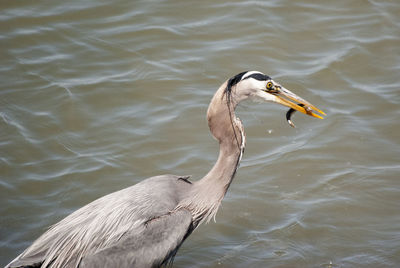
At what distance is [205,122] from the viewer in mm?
8078

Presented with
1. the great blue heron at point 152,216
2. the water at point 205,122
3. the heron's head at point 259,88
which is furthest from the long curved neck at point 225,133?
the water at point 205,122

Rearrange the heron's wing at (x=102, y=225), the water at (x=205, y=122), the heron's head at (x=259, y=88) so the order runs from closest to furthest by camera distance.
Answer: the heron's wing at (x=102, y=225) → the heron's head at (x=259, y=88) → the water at (x=205, y=122)

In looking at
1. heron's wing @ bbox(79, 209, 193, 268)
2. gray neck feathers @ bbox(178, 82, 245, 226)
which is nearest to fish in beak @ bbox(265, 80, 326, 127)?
gray neck feathers @ bbox(178, 82, 245, 226)

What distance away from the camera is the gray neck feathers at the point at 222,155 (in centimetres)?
536

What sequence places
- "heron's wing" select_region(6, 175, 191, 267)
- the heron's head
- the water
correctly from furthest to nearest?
1. the water
2. the heron's head
3. "heron's wing" select_region(6, 175, 191, 267)

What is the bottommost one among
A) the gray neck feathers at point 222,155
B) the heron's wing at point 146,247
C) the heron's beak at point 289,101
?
Result: the heron's wing at point 146,247

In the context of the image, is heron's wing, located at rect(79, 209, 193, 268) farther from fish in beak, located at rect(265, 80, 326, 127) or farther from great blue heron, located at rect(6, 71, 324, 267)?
fish in beak, located at rect(265, 80, 326, 127)

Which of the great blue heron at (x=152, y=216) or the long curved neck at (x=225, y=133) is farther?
the long curved neck at (x=225, y=133)

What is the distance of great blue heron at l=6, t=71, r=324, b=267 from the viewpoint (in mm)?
4906

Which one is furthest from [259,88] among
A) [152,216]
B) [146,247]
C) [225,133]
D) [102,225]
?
[102,225]

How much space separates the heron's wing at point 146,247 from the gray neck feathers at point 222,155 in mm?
372

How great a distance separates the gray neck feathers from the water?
906 millimetres

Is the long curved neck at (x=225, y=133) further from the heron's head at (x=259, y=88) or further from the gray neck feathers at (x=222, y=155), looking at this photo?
the heron's head at (x=259, y=88)

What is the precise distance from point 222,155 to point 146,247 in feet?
4.19
